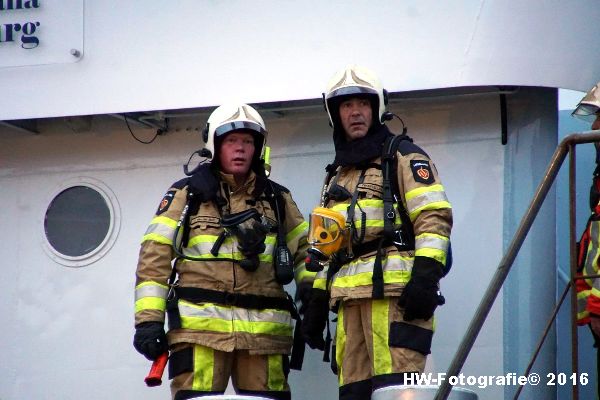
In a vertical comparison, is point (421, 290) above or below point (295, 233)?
below

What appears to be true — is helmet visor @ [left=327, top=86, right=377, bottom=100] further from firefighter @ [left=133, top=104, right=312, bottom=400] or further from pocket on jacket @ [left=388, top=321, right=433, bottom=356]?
pocket on jacket @ [left=388, top=321, right=433, bottom=356]

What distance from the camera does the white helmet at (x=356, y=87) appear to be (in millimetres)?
5258

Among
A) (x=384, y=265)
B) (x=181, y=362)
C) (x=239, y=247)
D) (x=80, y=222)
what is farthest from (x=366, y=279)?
(x=80, y=222)

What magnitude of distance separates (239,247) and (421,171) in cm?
92

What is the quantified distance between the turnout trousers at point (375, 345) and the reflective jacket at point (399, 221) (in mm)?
77

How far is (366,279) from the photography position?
195 inches

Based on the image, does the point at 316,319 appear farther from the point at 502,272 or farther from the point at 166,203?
the point at 502,272

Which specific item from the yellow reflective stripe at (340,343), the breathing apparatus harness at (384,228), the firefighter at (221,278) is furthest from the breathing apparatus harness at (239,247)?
the yellow reflective stripe at (340,343)

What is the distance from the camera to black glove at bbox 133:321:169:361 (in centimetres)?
515

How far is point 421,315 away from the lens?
480 centimetres

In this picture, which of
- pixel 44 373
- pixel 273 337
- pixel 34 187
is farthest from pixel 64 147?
pixel 273 337

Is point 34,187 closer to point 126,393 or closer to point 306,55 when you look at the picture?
point 126,393

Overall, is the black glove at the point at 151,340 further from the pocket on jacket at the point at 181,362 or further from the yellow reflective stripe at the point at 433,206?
the yellow reflective stripe at the point at 433,206

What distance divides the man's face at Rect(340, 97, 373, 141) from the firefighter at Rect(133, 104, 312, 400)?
439 mm
